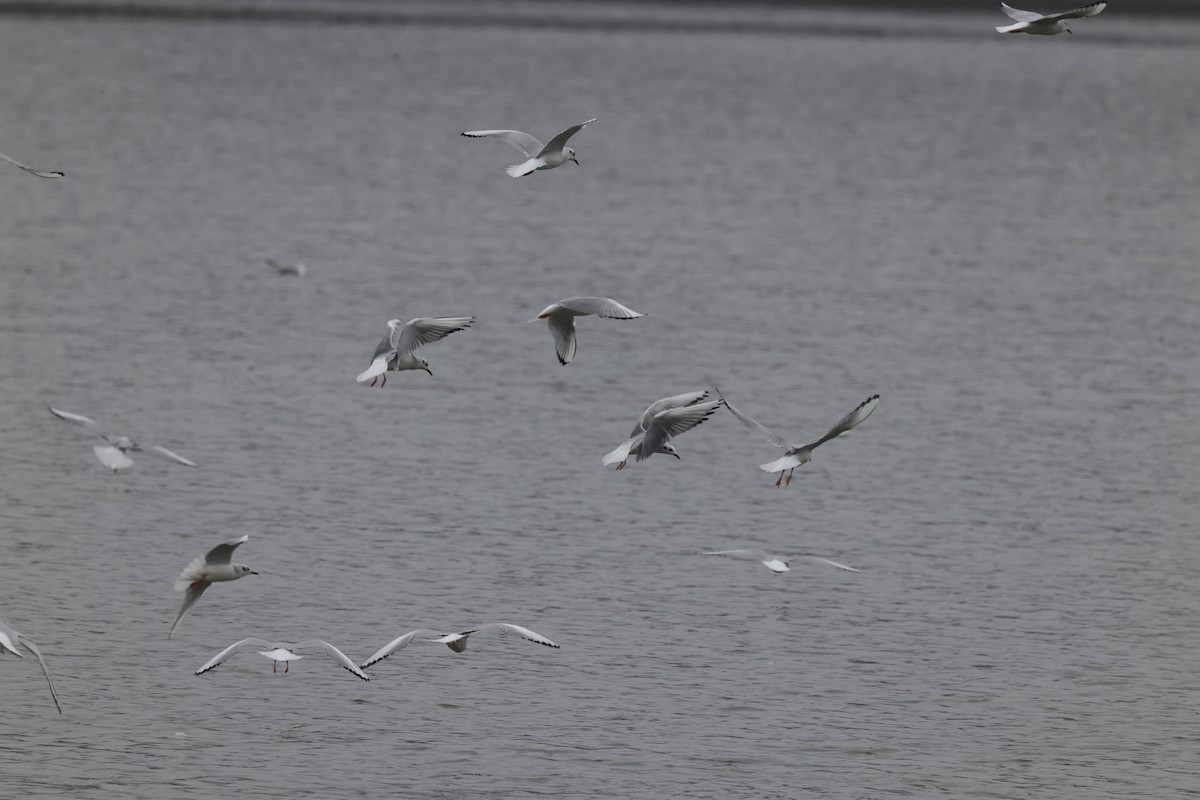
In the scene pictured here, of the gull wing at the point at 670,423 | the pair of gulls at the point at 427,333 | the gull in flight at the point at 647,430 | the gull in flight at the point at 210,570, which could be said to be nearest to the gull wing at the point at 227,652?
the gull in flight at the point at 210,570

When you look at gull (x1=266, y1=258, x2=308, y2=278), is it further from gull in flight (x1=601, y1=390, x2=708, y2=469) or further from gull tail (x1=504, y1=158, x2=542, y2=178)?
gull in flight (x1=601, y1=390, x2=708, y2=469)

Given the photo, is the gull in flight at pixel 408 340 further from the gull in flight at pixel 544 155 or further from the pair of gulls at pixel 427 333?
the gull in flight at pixel 544 155

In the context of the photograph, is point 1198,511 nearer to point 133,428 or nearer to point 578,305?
point 578,305

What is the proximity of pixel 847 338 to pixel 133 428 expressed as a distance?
5.49 metres

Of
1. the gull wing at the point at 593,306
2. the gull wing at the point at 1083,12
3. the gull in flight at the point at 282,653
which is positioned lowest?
the gull in flight at the point at 282,653

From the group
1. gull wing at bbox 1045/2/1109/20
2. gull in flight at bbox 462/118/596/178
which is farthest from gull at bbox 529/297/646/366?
gull wing at bbox 1045/2/1109/20

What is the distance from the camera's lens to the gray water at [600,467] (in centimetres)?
783

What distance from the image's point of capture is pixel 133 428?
11.9 meters

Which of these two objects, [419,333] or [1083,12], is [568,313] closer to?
[419,333]

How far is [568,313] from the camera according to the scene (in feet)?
27.2

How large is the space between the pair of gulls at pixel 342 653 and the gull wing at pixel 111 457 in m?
2.20

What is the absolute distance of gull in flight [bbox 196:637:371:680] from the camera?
7680 millimetres

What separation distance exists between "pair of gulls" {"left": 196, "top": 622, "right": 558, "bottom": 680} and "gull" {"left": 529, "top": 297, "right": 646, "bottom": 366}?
1.10 meters

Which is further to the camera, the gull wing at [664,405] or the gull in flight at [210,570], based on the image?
the gull wing at [664,405]
